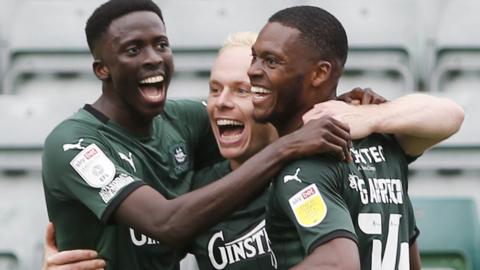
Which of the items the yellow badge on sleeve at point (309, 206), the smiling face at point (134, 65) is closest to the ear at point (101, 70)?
the smiling face at point (134, 65)

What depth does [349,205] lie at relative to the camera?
3.17 meters

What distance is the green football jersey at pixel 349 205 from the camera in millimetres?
3016

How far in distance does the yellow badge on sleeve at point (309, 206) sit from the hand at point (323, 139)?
13 centimetres

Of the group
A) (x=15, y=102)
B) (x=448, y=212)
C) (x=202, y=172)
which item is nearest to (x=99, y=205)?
(x=202, y=172)

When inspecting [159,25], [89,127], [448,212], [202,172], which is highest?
[159,25]

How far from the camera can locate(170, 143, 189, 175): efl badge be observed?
3883mm

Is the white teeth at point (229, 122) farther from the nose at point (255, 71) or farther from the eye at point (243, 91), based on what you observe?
the nose at point (255, 71)

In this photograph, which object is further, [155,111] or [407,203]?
[155,111]

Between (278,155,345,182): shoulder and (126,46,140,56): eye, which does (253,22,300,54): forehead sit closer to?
(278,155,345,182): shoulder

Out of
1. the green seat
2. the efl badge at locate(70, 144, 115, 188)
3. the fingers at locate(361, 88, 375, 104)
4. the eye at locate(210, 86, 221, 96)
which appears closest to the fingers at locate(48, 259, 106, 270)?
the efl badge at locate(70, 144, 115, 188)

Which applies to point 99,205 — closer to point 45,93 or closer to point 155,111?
point 155,111

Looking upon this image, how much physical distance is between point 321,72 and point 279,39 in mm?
145

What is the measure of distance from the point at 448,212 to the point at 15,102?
2.08 m

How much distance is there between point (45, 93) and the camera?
5.96m
